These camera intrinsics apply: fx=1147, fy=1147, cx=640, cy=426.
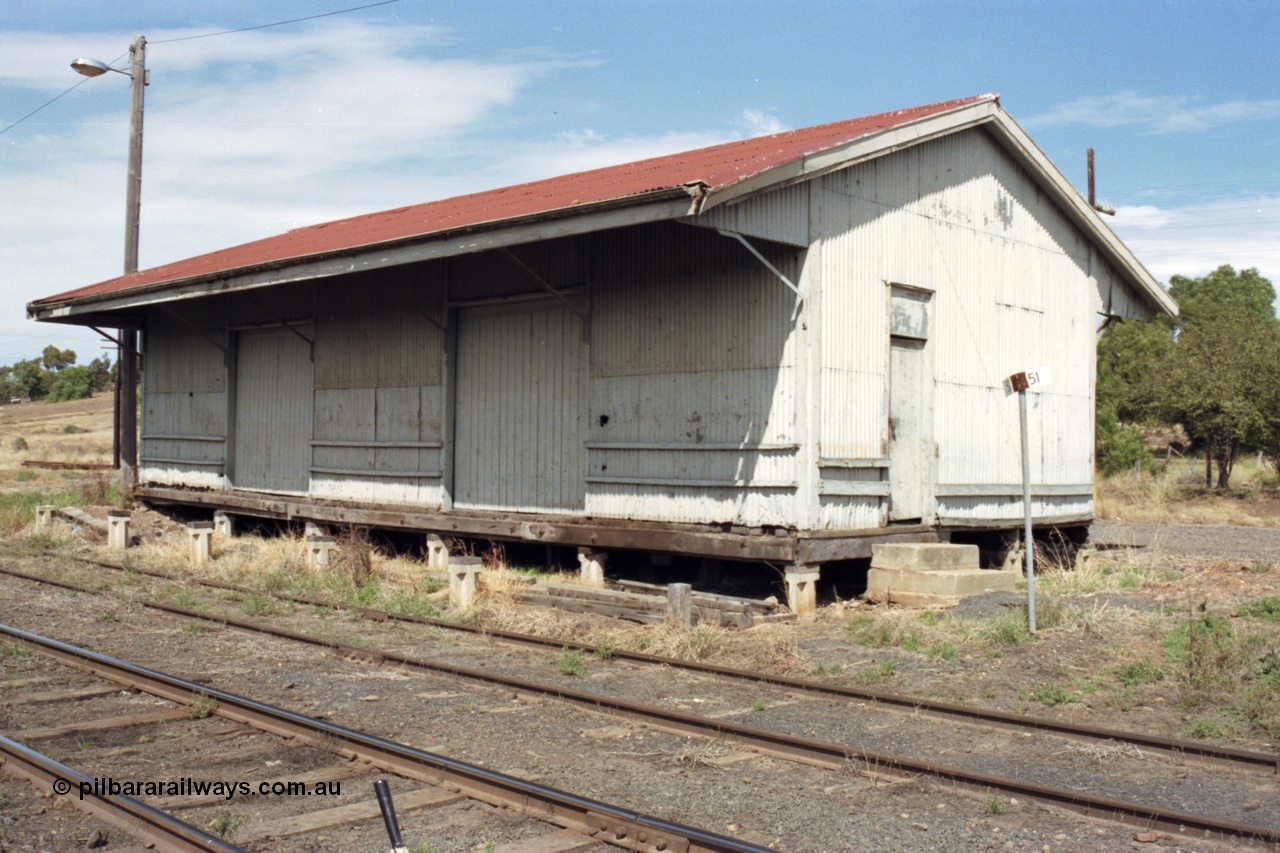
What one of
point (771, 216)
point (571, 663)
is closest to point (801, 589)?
point (571, 663)

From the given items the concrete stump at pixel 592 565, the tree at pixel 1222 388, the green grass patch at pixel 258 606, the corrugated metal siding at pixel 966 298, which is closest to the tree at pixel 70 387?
the tree at pixel 1222 388

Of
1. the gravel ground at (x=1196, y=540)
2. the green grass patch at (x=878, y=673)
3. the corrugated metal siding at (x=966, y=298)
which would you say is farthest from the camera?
the gravel ground at (x=1196, y=540)

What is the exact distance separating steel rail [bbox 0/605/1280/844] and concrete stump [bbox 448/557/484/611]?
2.92 m

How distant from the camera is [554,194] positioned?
14.0 meters

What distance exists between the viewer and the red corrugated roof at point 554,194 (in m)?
11.2

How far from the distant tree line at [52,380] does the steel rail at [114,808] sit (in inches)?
4174

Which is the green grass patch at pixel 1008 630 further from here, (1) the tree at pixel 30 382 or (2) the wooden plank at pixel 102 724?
(1) the tree at pixel 30 382

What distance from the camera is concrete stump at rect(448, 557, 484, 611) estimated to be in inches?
479

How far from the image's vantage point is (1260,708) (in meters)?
7.44

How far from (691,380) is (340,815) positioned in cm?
797

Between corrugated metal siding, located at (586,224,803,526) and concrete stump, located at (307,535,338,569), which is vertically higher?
corrugated metal siding, located at (586,224,803,526)

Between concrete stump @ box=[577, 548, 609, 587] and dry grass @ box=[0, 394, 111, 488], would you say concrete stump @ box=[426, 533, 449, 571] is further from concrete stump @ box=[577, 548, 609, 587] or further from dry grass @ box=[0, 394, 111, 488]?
dry grass @ box=[0, 394, 111, 488]

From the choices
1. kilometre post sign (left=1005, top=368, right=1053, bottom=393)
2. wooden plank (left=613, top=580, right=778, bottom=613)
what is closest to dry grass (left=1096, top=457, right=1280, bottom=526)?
wooden plank (left=613, top=580, right=778, bottom=613)

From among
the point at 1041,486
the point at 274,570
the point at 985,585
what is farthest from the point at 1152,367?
the point at 274,570
